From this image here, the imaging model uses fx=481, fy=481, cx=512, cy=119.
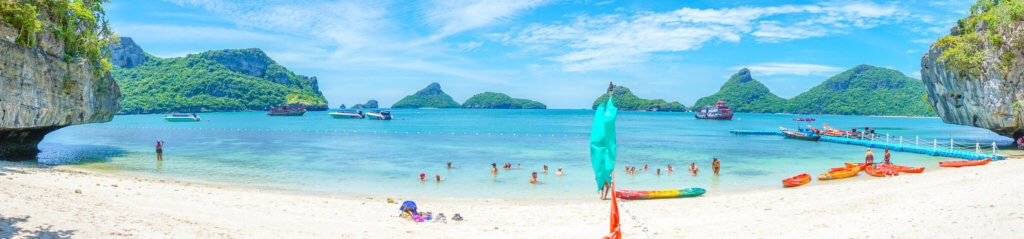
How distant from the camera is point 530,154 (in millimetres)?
32719

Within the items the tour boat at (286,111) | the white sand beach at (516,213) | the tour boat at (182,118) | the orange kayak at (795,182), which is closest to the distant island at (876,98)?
the orange kayak at (795,182)

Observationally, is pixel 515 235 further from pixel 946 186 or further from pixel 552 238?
pixel 946 186

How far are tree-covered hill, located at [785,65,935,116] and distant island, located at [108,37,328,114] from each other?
195544mm

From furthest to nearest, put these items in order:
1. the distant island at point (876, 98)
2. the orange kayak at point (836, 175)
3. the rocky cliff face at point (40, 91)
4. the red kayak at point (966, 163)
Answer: the distant island at point (876, 98) < the red kayak at point (966, 163) < the orange kayak at point (836, 175) < the rocky cliff face at point (40, 91)

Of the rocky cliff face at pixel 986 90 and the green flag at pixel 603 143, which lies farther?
the rocky cliff face at pixel 986 90

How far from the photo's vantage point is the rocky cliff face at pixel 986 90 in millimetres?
25547

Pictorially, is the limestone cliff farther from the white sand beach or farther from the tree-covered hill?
the tree-covered hill

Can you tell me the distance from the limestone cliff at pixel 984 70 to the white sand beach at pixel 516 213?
14271 millimetres

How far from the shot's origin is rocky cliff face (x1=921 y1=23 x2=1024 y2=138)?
25.5 m

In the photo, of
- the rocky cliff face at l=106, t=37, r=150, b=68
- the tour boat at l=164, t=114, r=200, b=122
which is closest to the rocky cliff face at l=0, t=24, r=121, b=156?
the tour boat at l=164, t=114, r=200, b=122

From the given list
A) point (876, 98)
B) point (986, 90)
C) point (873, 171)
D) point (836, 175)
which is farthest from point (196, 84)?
point (876, 98)

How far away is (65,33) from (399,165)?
16.1 meters

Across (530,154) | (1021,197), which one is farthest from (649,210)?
(530,154)

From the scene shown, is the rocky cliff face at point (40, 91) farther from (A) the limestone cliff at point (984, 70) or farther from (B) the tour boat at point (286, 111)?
(B) the tour boat at point (286, 111)
